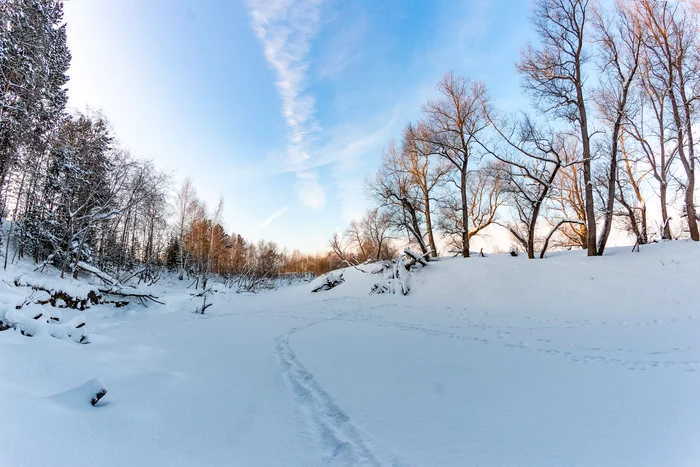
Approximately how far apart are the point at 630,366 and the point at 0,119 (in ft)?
59.2

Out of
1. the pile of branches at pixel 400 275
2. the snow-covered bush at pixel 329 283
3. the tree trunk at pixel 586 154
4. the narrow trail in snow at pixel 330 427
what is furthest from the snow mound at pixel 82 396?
the snow-covered bush at pixel 329 283

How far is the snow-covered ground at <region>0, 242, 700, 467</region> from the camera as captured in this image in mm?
1944

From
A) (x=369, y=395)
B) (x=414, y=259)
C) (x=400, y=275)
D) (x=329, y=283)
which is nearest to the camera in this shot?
(x=369, y=395)

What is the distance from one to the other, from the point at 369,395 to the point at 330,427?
708mm

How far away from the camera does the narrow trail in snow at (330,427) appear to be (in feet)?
6.55

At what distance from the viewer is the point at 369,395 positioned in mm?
3006

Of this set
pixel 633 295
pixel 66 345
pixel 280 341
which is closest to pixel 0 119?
pixel 66 345

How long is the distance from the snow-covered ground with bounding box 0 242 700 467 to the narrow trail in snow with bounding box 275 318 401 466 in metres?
0.01

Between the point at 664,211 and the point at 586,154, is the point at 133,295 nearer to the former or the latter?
the point at 586,154

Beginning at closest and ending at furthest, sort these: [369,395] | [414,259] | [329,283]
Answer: [369,395] < [414,259] < [329,283]

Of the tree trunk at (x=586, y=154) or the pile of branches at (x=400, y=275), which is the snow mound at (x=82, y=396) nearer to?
the pile of branches at (x=400, y=275)

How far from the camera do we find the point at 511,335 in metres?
5.57

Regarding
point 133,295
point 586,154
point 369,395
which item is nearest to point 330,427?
point 369,395

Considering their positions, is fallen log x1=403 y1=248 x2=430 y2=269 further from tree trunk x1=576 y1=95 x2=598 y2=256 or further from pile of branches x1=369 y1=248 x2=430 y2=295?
tree trunk x1=576 y1=95 x2=598 y2=256
